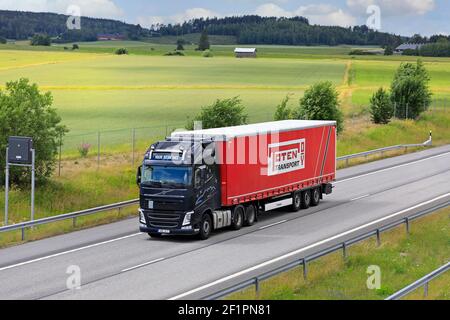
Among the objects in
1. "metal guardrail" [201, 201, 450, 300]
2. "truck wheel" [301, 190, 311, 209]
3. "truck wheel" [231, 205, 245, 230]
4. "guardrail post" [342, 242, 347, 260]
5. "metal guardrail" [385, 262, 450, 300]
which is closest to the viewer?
"metal guardrail" [385, 262, 450, 300]

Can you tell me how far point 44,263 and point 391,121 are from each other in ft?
155

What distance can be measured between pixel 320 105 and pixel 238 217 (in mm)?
27300

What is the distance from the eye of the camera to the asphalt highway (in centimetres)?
2275

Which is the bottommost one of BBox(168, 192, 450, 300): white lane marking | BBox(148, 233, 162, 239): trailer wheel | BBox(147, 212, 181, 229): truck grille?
BBox(148, 233, 162, 239): trailer wheel

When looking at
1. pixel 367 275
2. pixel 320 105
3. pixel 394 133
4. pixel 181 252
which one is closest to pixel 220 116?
pixel 320 105

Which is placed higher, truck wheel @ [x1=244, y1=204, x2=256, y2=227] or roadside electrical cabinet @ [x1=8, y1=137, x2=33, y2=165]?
roadside electrical cabinet @ [x1=8, y1=137, x2=33, y2=165]

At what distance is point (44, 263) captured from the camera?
1029 inches

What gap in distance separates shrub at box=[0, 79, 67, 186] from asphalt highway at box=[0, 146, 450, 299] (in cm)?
466

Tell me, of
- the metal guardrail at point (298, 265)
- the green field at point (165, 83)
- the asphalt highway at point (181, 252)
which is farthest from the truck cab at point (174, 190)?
the green field at point (165, 83)

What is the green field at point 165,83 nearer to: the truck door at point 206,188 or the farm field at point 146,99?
the farm field at point 146,99

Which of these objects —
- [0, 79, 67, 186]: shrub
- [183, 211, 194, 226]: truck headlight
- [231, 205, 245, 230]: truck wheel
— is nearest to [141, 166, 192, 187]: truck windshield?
[183, 211, 194, 226]: truck headlight

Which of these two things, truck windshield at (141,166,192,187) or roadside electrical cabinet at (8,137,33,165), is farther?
roadside electrical cabinet at (8,137,33,165)

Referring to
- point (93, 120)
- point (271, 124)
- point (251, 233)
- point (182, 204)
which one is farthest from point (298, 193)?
point (93, 120)

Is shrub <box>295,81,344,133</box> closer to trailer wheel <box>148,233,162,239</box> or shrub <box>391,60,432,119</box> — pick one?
shrub <box>391,60,432,119</box>
